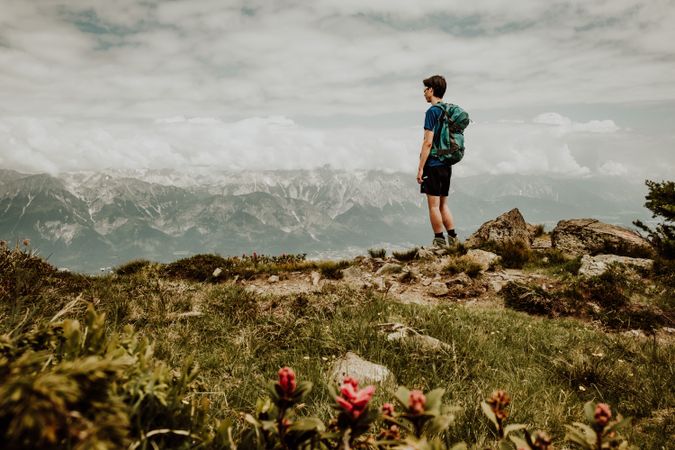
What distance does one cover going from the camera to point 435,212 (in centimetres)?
1042

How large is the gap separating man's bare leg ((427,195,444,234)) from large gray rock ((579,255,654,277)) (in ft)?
11.6

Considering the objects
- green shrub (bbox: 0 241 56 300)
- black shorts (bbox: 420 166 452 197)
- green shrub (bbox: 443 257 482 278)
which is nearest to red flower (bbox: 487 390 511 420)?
green shrub (bbox: 0 241 56 300)

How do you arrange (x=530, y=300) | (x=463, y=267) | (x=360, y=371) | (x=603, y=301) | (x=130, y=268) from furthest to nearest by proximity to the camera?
(x=130, y=268)
(x=463, y=267)
(x=530, y=300)
(x=603, y=301)
(x=360, y=371)

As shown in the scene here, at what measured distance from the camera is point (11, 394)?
79 cm

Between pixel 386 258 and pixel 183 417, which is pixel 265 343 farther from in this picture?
pixel 386 258

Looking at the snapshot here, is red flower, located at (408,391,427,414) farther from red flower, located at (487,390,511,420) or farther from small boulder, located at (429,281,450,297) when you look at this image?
small boulder, located at (429,281,450,297)

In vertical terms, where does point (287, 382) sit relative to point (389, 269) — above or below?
above

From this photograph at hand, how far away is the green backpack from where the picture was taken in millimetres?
9734

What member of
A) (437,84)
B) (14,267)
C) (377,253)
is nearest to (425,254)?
(377,253)

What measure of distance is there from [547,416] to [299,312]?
11.2 ft

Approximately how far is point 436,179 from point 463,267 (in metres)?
2.45

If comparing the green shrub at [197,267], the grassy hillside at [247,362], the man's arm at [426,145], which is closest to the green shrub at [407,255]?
the man's arm at [426,145]

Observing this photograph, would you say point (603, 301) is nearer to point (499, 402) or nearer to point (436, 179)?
point (436, 179)

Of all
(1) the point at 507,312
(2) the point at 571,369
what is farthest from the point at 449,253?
(2) the point at 571,369
